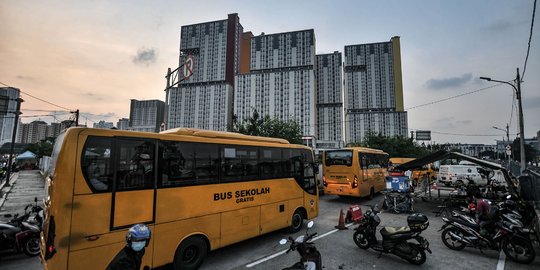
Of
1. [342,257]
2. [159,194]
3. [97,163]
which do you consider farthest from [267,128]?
[97,163]

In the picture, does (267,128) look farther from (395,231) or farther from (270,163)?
(395,231)

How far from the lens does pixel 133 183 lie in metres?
4.80

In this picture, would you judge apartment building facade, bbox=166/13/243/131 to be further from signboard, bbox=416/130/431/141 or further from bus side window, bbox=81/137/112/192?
bus side window, bbox=81/137/112/192

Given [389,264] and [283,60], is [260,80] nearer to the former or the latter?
[283,60]

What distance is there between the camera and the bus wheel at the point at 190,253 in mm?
5372

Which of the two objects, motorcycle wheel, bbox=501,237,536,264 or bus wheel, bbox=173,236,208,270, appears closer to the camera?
bus wheel, bbox=173,236,208,270

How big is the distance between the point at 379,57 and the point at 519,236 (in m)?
111

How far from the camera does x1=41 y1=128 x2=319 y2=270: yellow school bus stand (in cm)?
412

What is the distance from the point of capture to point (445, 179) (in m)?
20.0

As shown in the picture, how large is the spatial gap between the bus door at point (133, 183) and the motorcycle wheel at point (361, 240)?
532 centimetres

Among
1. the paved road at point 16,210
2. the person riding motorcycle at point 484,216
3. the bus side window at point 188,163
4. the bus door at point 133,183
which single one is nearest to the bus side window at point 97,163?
the bus door at point 133,183

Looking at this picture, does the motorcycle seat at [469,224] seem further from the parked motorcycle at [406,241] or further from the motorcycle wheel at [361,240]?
the motorcycle wheel at [361,240]

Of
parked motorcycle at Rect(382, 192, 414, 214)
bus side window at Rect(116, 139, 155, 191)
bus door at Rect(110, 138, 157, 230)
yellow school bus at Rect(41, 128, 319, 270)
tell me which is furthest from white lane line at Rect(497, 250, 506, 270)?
bus side window at Rect(116, 139, 155, 191)

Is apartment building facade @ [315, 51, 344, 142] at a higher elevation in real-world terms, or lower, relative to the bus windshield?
higher
